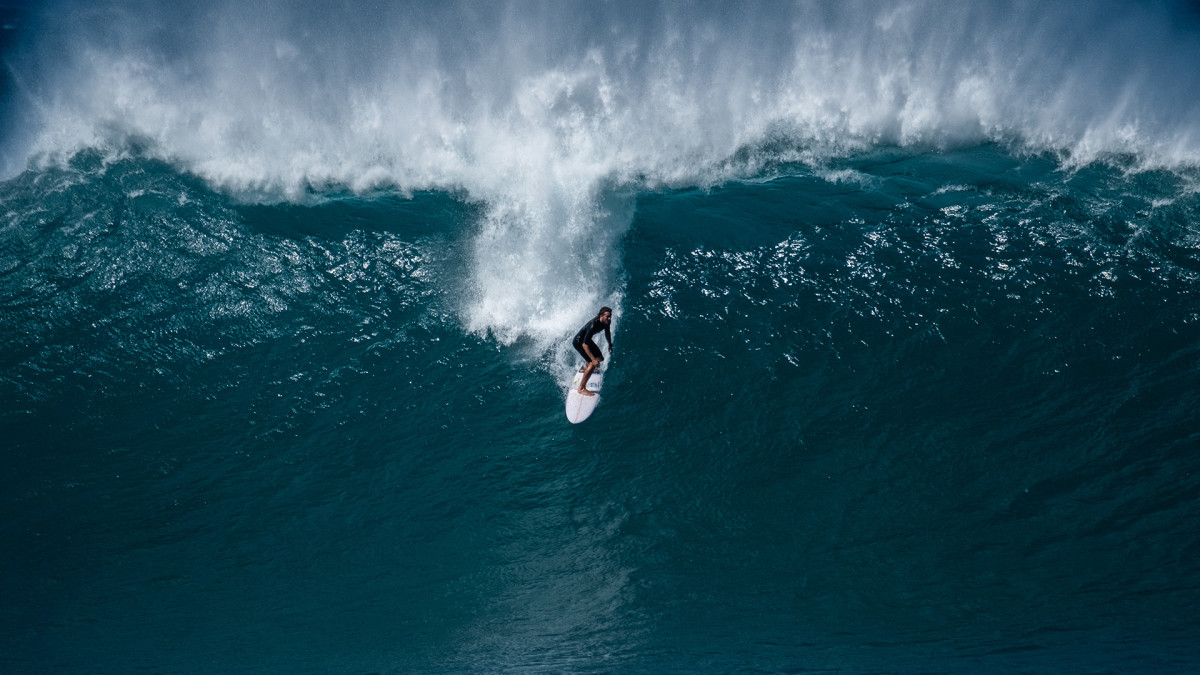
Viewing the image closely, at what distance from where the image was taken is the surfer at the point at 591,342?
8.66 meters

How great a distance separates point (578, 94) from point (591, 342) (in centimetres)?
457

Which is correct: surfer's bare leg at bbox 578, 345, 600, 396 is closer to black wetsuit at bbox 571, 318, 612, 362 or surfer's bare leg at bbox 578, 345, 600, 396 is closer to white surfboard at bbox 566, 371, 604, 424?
white surfboard at bbox 566, 371, 604, 424

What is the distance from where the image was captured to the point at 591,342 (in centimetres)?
889

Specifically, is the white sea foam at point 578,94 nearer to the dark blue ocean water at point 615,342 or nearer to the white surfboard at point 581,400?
the dark blue ocean water at point 615,342

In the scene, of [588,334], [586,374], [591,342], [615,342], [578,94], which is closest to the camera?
[588,334]

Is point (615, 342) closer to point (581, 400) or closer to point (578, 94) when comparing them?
point (581, 400)

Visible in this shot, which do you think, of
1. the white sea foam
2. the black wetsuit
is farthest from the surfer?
the white sea foam

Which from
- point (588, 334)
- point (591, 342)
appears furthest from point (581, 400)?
point (588, 334)

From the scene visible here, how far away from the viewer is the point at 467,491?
30.7 feet

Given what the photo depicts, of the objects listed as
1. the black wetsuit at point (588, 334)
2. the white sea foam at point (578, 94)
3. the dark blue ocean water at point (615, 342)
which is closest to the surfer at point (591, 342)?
the black wetsuit at point (588, 334)

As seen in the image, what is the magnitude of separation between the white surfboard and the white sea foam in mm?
2504

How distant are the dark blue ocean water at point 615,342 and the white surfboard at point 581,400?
15cm

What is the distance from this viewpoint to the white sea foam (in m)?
11.1

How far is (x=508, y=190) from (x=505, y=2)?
3332 mm
